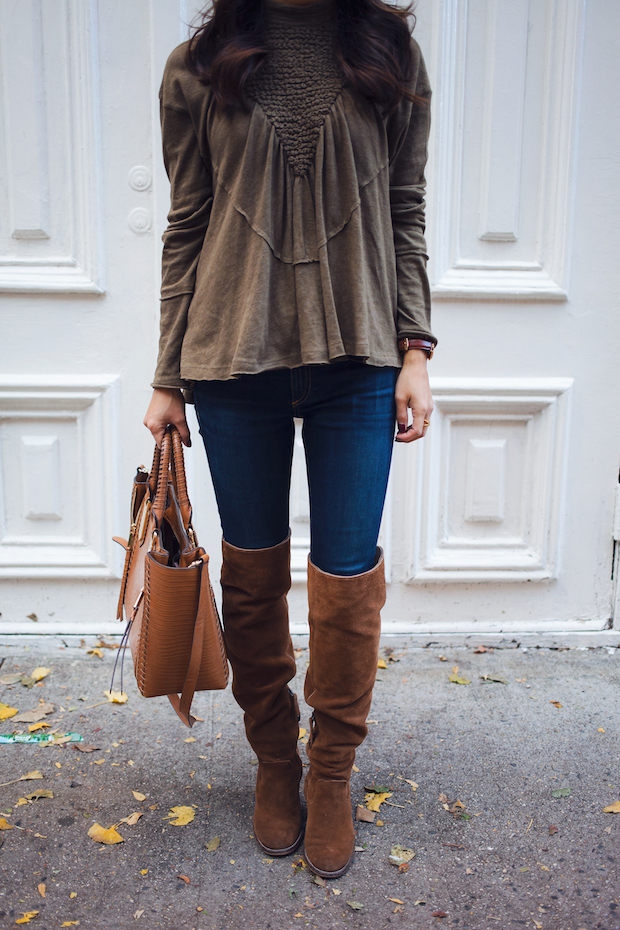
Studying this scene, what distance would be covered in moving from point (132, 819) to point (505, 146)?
2267 millimetres

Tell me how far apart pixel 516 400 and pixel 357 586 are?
1.28m

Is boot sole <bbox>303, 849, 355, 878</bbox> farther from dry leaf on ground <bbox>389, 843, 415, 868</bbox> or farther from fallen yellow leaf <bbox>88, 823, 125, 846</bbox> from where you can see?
fallen yellow leaf <bbox>88, 823, 125, 846</bbox>

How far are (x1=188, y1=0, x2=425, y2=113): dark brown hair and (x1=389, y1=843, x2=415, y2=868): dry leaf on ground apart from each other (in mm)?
1514

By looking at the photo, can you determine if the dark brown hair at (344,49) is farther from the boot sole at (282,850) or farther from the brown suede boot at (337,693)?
the boot sole at (282,850)

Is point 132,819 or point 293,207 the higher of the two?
point 293,207

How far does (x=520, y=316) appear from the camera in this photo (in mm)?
2283

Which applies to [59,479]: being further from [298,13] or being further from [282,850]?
[298,13]

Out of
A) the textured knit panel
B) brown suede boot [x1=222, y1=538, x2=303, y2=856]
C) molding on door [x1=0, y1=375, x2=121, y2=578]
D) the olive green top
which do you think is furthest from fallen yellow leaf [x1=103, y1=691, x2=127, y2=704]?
the textured knit panel

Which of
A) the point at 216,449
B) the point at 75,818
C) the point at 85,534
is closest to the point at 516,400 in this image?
the point at 216,449

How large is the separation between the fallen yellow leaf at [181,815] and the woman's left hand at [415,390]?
104cm

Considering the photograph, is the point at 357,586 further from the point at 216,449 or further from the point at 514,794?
the point at 514,794

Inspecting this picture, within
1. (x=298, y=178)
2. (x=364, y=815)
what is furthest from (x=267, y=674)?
(x=298, y=178)

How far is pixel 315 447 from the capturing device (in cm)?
128

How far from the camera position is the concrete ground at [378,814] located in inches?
51.4
